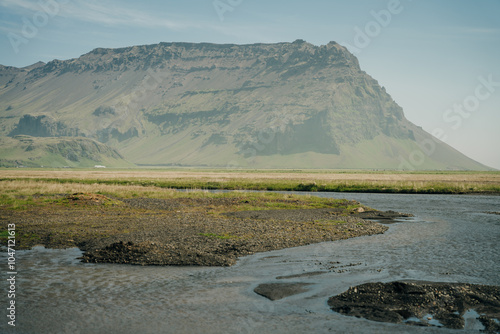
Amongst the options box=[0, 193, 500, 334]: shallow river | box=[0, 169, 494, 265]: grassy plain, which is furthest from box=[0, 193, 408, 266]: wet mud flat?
box=[0, 193, 500, 334]: shallow river

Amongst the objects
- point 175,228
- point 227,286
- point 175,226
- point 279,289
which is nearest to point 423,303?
point 279,289

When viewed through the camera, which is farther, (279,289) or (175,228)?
(175,228)

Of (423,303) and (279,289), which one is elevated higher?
(423,303)

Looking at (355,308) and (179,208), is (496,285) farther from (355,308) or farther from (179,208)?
(179,208)

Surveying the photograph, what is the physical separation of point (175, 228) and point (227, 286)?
13276mm

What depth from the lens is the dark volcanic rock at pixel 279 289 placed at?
14688mm

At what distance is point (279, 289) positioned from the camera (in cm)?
1538

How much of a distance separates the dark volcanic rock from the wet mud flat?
153 inches

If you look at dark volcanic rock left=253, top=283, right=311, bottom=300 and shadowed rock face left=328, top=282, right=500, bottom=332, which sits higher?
shadowed rock face left=328, top=282, right=500, bottom=332

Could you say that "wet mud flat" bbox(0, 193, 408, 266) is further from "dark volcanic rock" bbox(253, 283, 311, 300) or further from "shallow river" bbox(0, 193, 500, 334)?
"dark volcanic rock" bbox(253, 283, 311, 300)

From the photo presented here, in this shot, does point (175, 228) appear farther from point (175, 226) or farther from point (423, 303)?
point (423, 303)

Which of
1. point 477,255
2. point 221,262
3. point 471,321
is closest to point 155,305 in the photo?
point 221,262

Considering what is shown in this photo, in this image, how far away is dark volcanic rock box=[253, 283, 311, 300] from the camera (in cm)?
1469

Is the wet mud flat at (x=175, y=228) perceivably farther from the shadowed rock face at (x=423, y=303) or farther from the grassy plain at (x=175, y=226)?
the shadowed rock face at (x=423, y=303)
